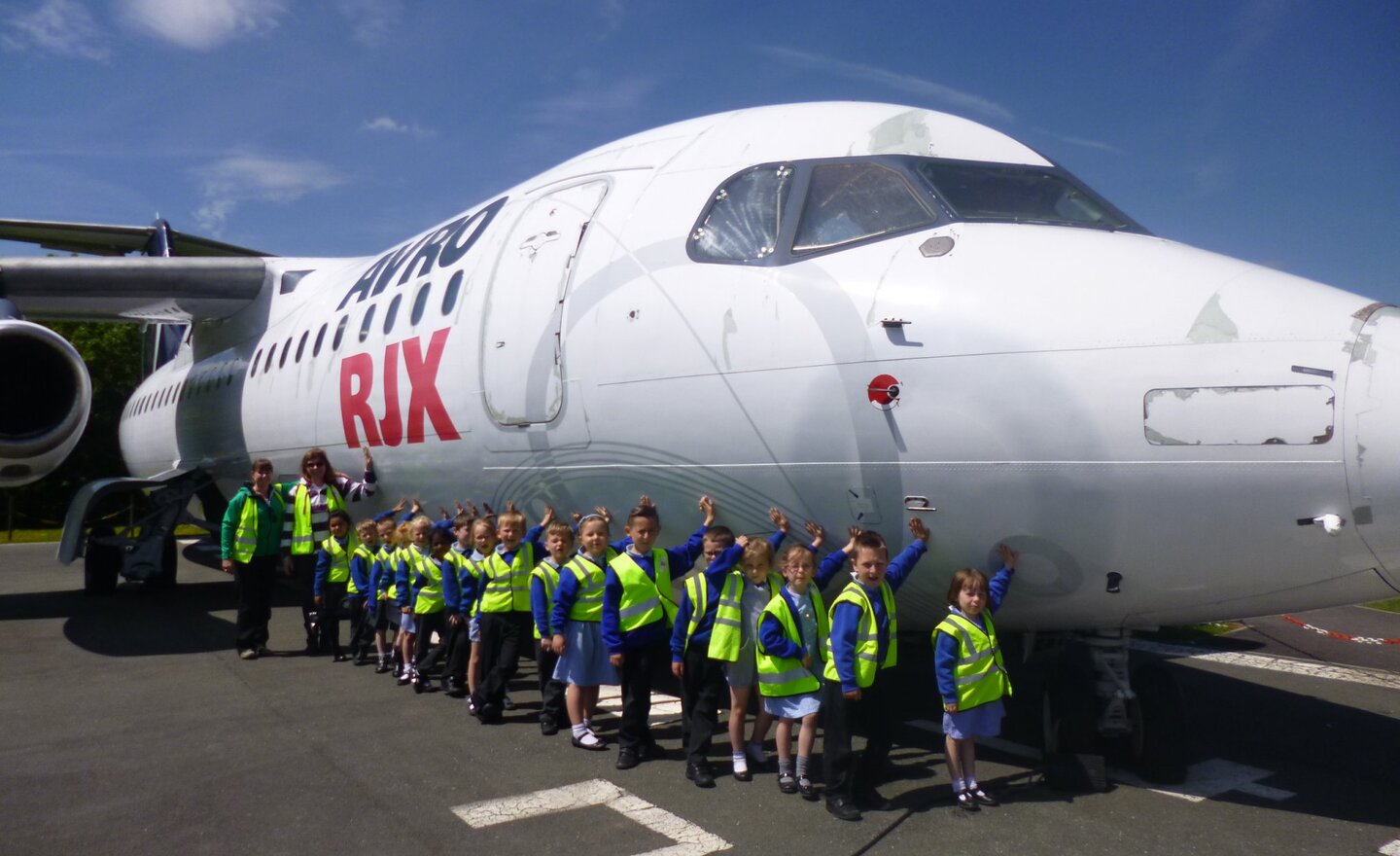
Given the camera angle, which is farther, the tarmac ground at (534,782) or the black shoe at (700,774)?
the black shoe at (700,774)

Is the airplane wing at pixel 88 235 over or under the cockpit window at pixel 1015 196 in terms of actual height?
over

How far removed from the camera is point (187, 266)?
1202 centimetres

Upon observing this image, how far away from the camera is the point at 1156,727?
17.2 feet

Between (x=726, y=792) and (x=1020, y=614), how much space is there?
1647 mm

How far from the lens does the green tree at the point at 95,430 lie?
1407 inches

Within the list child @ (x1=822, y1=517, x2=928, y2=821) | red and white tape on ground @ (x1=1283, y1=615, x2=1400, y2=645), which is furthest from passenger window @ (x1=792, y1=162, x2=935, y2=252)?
red and white tape on ground @ (x1=1283, y1=615, x2=1400, y2=645)

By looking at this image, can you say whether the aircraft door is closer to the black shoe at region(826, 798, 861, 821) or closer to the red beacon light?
the red beacon light

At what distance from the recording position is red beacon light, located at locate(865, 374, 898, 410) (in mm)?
4379

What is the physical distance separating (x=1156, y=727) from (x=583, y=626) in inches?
122

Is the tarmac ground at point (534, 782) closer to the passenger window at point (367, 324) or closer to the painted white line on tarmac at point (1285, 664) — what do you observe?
the painted white line on tarmac at point (1285, 664)

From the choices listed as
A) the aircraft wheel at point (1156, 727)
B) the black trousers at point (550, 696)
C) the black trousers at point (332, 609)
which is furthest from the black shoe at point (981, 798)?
the black trousers at point (332, 609)

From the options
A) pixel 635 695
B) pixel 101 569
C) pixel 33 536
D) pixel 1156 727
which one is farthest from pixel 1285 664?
pixel 33 536

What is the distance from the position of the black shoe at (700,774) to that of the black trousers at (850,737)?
62cm

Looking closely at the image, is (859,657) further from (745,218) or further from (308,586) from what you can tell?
(308,586)
